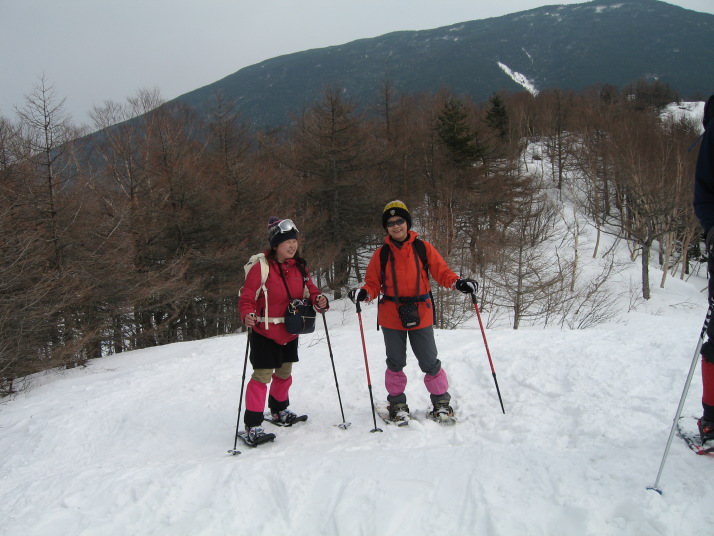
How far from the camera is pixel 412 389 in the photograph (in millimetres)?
5000

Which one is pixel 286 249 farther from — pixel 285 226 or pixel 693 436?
pixel 693 436

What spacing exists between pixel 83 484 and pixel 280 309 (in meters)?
2.16

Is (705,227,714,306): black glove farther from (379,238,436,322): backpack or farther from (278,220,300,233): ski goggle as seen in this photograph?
(278,220,300,233): ski goggle

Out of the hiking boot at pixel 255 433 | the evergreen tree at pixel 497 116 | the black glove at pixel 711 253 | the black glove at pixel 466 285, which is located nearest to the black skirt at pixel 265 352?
the hiking boot at pixel 255 433

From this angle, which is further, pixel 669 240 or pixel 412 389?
pixel 669 240

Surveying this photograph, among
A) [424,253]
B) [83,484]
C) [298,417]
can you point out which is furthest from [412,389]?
[83,484]

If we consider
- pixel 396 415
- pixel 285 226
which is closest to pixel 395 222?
pixel 285 226

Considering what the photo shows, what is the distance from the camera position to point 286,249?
4.25 m

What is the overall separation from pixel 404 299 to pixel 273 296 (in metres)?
1.30

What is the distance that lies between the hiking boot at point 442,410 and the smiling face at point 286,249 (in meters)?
2.10

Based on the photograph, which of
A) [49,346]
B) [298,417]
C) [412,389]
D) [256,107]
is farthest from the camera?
[256,107]

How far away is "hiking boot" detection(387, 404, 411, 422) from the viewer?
4211mm

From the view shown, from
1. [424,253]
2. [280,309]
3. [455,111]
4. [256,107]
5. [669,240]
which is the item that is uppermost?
[256,107]

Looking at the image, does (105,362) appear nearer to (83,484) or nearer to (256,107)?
(83,484)
